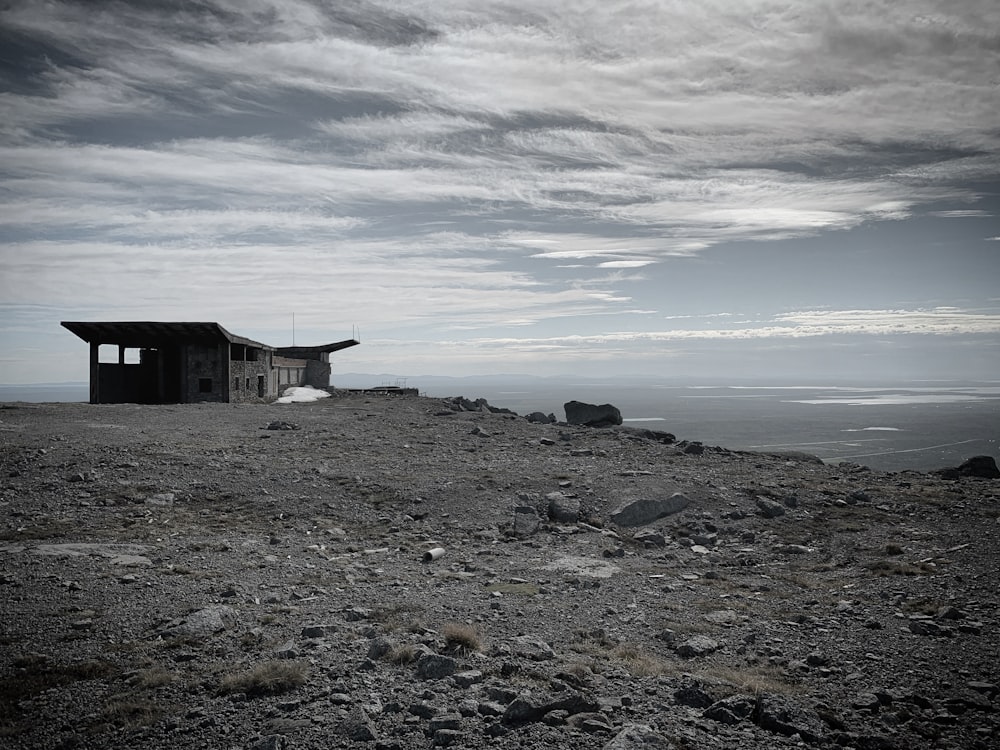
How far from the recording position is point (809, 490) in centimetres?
1731

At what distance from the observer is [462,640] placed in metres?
7.79

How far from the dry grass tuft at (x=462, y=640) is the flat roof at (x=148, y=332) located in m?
30.6

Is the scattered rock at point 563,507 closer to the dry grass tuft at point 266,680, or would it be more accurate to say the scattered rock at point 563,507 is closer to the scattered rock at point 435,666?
the scattered rock at point 435,666

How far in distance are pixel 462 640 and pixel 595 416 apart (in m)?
27.1

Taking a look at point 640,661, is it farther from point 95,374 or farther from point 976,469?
point 95,374

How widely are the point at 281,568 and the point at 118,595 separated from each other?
257 centimetres

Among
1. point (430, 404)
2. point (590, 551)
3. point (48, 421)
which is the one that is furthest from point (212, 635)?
point (430, 404)

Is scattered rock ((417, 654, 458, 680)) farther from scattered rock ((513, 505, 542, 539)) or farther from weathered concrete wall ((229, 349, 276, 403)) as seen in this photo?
weathered concrete wall ((229, 349, 276, 403))

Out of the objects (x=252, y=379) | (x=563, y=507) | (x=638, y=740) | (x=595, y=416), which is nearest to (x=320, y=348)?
(x=252, y=379)

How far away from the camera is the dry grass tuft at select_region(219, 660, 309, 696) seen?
6.58 m

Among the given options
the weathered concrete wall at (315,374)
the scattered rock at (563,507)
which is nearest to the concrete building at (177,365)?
the weathered concrete wall at (315,374)

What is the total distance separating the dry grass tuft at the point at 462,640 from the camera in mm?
7694

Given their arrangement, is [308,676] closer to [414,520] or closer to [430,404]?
[414,520]

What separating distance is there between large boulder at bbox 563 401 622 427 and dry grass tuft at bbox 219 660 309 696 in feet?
89.9
